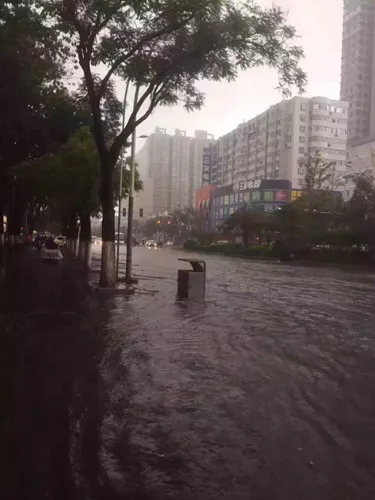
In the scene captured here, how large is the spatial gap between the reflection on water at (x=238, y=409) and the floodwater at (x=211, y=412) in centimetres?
2

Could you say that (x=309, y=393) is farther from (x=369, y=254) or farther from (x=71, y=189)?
(x=369, y=254)

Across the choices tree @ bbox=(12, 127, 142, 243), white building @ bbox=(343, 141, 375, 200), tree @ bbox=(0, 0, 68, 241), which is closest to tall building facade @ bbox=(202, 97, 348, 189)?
white building @ bbox=(343, 141, 375, 200)

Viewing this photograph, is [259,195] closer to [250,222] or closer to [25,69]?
[250,222]

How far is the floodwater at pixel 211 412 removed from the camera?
395 centimetres

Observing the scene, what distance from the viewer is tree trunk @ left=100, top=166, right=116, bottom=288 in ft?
57.5

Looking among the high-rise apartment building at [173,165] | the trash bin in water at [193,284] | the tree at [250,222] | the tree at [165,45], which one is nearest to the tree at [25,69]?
the tree at [165,45]

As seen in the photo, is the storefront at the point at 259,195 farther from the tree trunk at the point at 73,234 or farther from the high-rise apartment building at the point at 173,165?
the tree trunk at the point at 73,234

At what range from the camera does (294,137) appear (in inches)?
4471

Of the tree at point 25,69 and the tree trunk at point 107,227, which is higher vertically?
the tree at point 25,69

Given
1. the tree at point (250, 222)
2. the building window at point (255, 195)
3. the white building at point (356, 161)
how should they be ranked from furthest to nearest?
the white building at point (356, 161) → the building window at point (255, 195) → the tree at point (250, 222)

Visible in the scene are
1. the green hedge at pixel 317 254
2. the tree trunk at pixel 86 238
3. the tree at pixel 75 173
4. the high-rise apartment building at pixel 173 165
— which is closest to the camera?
the tree at pixel 75 173

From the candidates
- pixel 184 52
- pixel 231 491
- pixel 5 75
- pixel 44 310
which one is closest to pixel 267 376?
pixel 231 491

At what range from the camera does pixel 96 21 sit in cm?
1512

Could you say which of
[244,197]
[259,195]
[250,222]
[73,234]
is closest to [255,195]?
[259,195]
